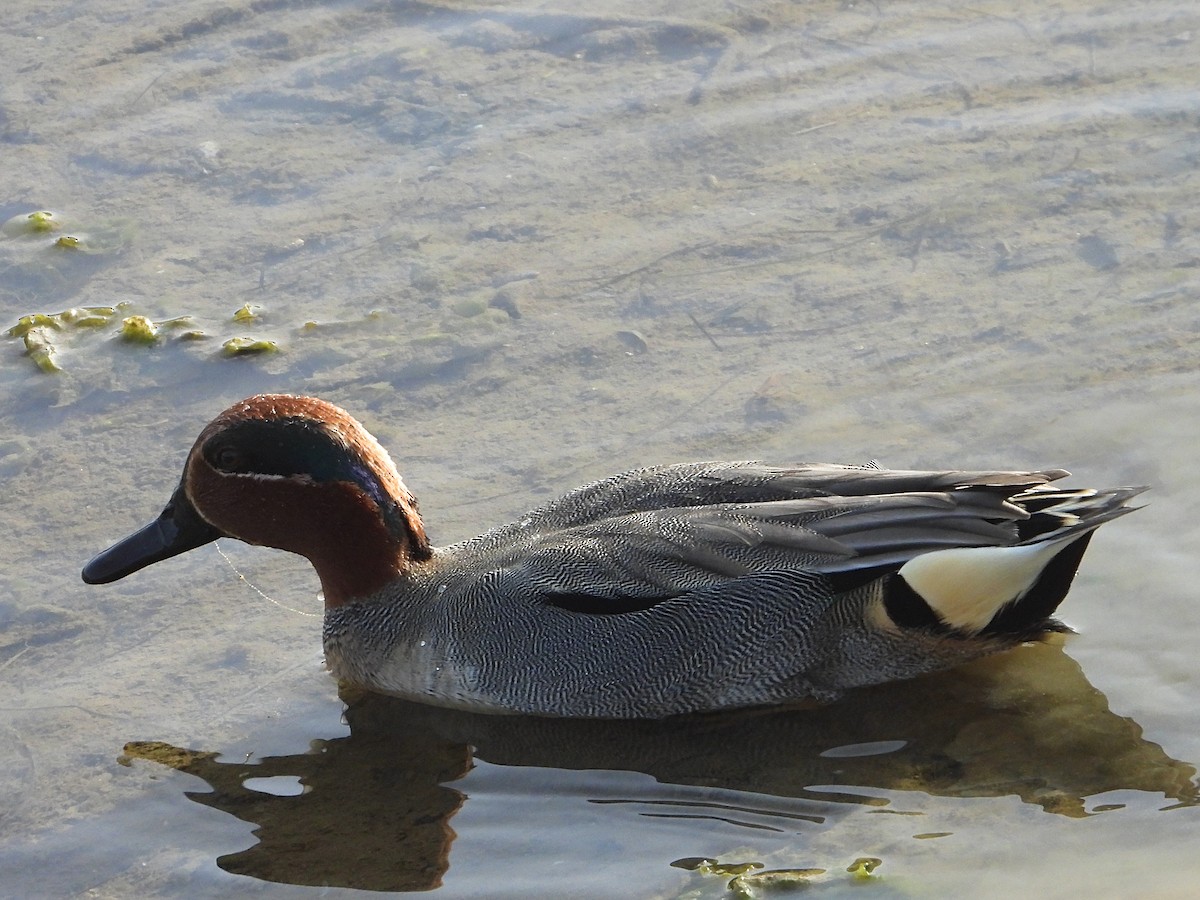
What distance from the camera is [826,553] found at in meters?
5.49

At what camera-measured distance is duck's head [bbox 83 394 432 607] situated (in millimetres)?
5809

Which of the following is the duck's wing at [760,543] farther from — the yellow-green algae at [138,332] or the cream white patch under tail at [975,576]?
the yellow-green algae at [138,332]

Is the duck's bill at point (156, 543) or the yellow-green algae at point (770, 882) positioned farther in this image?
the duck's bill at point (156, 543)

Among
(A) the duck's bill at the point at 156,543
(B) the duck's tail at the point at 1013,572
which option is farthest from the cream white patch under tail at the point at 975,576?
(A) the duck's bill at the point at 156,543

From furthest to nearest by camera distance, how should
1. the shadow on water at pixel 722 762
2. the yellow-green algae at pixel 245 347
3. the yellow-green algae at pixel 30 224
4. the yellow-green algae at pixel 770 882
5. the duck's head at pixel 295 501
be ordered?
the yellow-green algae at pixel 30 224
the yellow-green algae at pixel 245 347
the duck's head at pixel 295 501
the shadow on water at pixel 722 762
the yellow-green algae at pixel 770 882

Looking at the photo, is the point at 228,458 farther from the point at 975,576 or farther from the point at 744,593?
the point at 975,576

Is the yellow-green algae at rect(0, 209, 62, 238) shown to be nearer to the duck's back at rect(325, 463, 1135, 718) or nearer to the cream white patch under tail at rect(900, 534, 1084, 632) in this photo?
the duck's back at rect(325, 463, 1135, 718)

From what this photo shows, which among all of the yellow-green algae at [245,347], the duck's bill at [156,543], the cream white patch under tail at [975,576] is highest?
the cream white patch under tail at [975,576]

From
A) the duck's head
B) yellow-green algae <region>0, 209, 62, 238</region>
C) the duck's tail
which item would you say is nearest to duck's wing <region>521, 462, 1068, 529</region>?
the duck's tail

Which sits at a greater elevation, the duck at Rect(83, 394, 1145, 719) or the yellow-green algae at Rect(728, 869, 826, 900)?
the duck at Rect(83, 394, 1145, 719)

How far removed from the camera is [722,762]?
5.51 m

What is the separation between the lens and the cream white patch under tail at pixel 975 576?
5.45 meters

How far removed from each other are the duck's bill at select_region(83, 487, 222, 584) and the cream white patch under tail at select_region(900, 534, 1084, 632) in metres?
2.48

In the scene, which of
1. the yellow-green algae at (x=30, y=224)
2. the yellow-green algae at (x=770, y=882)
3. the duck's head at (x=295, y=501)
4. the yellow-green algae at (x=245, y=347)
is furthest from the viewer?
the yellow-green algae at (x=30, y=224)
